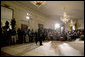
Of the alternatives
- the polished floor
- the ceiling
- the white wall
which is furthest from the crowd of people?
the ceiling

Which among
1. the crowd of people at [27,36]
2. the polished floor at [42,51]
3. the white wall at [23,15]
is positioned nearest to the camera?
the polished floor at [42,51]

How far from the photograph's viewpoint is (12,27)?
5156mm

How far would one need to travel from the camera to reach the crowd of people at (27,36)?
4.55 metres

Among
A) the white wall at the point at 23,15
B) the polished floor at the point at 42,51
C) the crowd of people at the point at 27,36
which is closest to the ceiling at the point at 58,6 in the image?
the white wall at the point at 23,15

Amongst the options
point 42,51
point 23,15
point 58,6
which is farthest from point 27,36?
point 58,6

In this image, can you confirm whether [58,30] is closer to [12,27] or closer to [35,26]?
[35,26]

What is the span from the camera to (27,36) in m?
6.07

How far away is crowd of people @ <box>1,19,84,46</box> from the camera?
4547 mm

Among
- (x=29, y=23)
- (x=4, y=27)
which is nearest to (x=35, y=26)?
(x=29, y=23)

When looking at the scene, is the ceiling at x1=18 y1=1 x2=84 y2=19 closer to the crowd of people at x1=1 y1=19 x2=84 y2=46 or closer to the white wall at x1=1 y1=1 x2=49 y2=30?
the white wall at x1=1 y1=1 x2=49 y2=30

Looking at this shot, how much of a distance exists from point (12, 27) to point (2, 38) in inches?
44.2

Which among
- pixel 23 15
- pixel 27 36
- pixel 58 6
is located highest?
pixel 58 6

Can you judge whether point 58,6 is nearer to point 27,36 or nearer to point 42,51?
point 27,36

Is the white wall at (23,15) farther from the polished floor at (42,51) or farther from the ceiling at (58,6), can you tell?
the polished floor at (42,51)
